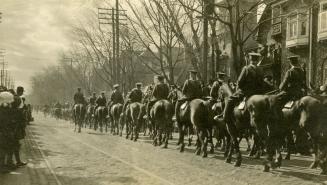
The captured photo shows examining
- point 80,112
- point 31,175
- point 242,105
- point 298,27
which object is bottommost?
point 31,175

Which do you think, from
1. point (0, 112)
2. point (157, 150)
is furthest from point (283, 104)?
point (0, 112)

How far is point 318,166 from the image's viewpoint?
40.8 feet

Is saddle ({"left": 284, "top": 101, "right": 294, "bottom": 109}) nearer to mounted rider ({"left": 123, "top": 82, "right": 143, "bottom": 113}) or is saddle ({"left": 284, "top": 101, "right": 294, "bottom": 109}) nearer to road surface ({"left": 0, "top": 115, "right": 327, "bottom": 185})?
road surface ({"left": 0, "top": 115, "right": 327, "bottom": 185})

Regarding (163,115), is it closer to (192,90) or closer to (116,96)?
(192,90)

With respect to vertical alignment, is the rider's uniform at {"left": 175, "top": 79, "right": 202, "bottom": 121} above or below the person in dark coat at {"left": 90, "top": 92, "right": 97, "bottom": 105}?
above

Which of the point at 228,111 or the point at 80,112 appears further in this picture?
the point at 80,112

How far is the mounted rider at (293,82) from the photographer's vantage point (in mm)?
12320

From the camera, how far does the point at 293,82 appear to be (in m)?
12.5

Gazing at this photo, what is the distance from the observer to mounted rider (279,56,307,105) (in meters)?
12.3

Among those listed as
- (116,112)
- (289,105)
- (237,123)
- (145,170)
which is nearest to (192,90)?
(237,123)

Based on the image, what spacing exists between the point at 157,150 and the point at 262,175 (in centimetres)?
643

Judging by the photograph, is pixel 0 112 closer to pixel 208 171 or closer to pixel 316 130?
pixel 208 171

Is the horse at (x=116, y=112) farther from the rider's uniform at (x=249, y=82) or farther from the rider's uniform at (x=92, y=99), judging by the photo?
the rider's uniform at (x=249, y=82)

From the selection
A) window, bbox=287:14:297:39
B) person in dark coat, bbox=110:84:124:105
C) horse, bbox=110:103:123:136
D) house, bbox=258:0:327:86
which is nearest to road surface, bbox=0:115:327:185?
horse, bbox=110:103:123:136
